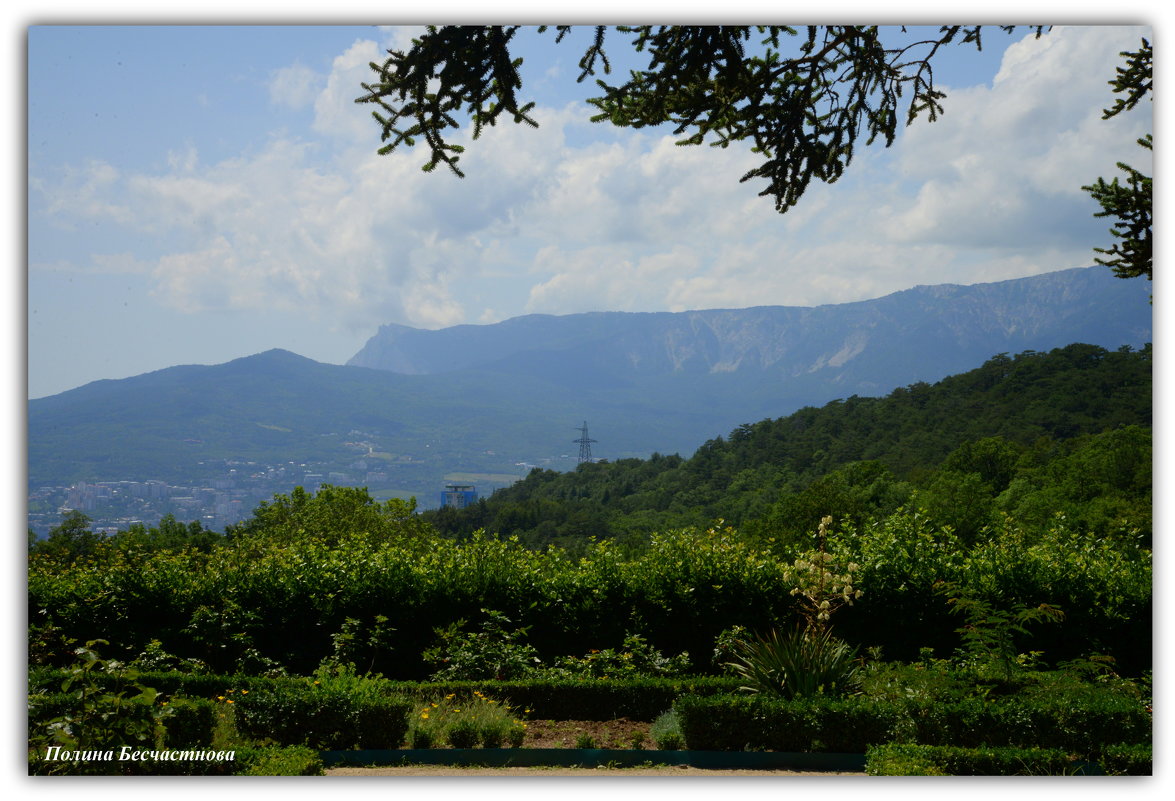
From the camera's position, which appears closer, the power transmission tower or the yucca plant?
the yucca plant

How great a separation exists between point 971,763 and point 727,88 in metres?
4.03

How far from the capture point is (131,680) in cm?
435

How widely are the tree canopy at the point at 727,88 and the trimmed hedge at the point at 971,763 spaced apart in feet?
11.1

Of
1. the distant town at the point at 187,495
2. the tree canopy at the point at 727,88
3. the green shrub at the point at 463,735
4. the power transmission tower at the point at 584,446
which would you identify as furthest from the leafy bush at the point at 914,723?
the power transmission tower at the point at 584,446

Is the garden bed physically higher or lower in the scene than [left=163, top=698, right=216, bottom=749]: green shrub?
lower

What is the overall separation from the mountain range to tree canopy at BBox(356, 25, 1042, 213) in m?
2.27

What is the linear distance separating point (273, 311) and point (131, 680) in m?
2.84

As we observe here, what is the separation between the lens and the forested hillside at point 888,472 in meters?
14.1

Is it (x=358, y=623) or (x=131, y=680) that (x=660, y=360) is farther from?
(x=131, y=680)

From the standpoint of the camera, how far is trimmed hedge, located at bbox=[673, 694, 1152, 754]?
430 cm

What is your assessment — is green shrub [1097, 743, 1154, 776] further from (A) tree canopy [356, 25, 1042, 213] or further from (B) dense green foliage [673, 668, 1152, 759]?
(A) tree canopy [356, 25, 1042, 213]

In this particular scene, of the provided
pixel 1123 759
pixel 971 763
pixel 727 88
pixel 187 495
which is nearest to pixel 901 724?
pixel 971 763

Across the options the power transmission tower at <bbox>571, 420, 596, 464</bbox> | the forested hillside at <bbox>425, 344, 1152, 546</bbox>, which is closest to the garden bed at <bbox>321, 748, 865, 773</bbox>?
the forested hillside at <bbox>425, 344, 1152, 546</bbox>
